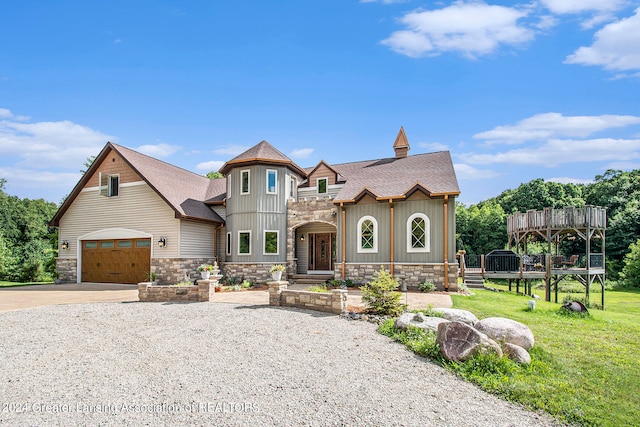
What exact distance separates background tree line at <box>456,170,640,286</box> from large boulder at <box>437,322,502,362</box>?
26425 millimetres

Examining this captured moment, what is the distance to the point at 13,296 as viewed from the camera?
1387cm

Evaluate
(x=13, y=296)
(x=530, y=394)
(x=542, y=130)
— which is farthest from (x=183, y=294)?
(x=542, y=130)

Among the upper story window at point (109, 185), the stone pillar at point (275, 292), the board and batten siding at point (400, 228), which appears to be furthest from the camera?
the upper story window at point (109, 185)

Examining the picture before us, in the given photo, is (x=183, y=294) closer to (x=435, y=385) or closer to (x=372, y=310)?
(x=372, y=310)

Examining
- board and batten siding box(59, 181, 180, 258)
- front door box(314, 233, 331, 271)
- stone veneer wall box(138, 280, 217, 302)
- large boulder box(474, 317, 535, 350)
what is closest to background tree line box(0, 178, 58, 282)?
board and batten siding box(59, 181, 180, 258)

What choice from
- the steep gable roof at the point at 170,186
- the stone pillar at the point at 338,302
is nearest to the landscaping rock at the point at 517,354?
the stone pillar at the point at 338,302

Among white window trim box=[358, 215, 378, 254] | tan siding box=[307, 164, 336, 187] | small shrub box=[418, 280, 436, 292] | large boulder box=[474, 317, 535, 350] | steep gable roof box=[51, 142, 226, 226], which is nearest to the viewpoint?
large boulder box=[474, 317, 535, 350]

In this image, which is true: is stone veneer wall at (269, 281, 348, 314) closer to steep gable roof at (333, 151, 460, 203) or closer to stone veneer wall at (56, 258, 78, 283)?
steep gable roof at (333, 151, 460, 203)

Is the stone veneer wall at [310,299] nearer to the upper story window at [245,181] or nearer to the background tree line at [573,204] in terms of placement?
the upper story window at [245,181]

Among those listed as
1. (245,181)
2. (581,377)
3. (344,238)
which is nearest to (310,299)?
(581,377)

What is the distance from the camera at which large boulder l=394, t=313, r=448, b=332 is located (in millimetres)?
7172

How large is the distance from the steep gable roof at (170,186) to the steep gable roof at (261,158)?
92.4 inches

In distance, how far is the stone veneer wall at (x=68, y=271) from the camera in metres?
19.0

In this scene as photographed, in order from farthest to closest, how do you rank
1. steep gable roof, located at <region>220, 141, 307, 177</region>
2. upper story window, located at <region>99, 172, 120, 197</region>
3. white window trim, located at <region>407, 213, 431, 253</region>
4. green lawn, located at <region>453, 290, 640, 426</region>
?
upper story window, located at <region>99, 172, 120, 197</region>
steep gable roof, located at <region>220, 141, 307, 177</region>
white window trim, located at <region>407, 213, 431, 253</region>
green lawn, located at <region>453, 290, 640, 426</region>
